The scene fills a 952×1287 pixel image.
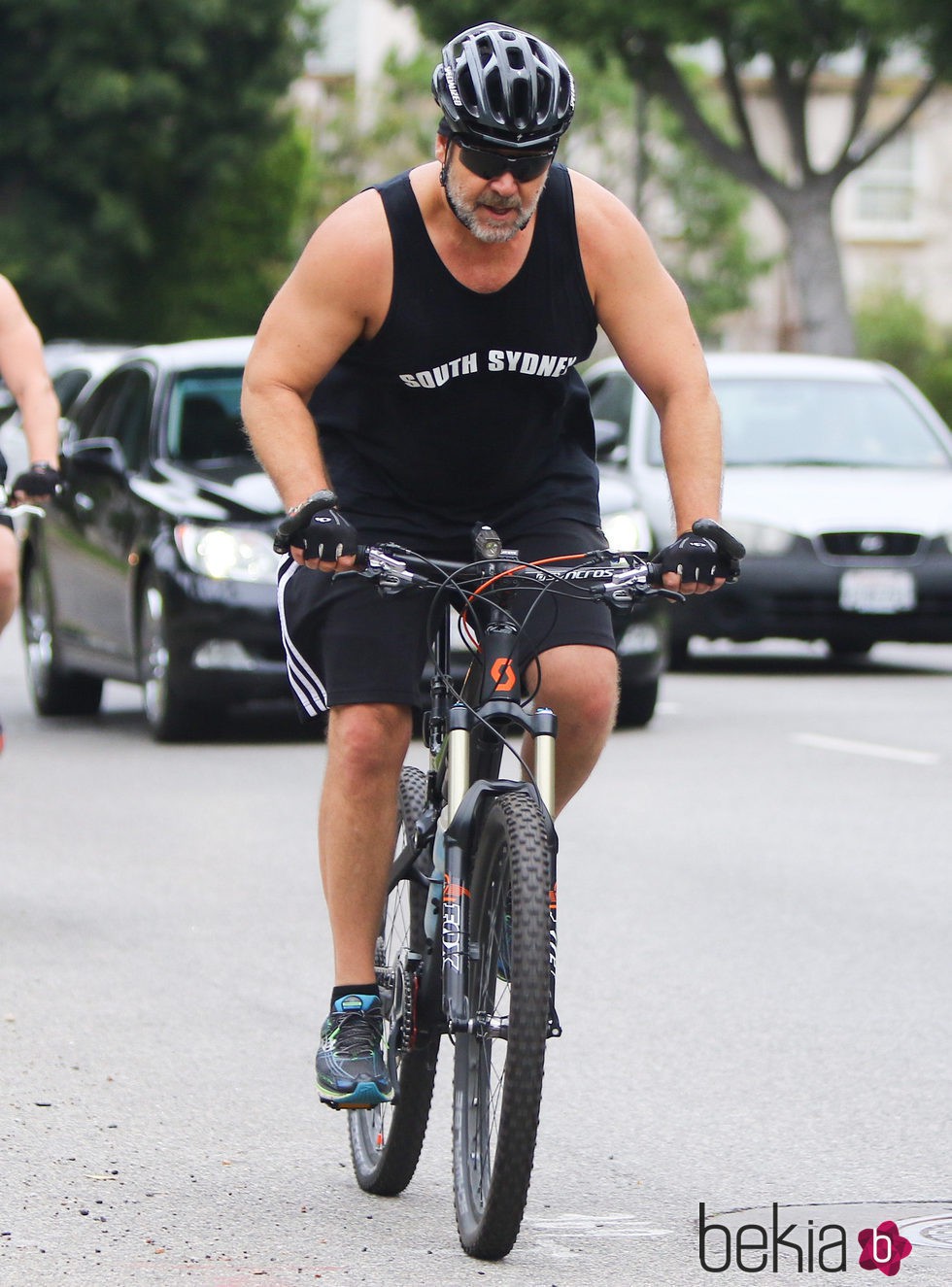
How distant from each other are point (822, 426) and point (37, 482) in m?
9.28

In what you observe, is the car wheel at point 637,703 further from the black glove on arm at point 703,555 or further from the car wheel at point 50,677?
the black glove on arm at point 703,555

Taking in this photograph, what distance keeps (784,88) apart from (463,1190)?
24.4m

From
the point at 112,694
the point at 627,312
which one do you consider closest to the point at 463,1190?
the point at 627,312

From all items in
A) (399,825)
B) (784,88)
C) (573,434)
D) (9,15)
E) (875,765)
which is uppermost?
(9,15)

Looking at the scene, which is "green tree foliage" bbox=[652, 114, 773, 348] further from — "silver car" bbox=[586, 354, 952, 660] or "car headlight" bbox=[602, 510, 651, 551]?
"car headlight" bbox=[602, 510, 651, 551]

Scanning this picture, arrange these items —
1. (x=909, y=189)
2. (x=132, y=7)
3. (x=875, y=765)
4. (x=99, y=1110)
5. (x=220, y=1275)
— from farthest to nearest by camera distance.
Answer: (x=909, y=189) → (x=132, y=7) → (x=875, y=765) → (x=99, y=1110) → (x=220, y=1275)

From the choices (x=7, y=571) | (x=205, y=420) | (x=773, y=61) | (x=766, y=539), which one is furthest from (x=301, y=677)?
(x=773, y=61)

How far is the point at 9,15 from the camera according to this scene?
3788cm

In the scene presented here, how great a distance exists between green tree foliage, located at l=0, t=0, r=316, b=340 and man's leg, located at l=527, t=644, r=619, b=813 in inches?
1331

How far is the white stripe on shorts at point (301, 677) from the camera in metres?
4.61

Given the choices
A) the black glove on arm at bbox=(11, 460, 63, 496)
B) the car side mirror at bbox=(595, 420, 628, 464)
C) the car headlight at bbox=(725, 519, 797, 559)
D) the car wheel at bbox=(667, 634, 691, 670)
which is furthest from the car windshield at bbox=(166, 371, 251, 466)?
the black glove on arm at bbox=(11, 460, 63, 496)

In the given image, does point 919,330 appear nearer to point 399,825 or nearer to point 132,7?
point 132,7

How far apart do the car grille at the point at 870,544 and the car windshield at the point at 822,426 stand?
0.90 m

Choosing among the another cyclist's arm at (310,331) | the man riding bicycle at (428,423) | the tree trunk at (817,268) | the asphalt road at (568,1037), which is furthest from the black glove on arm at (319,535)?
the tree trunk at (817,268)
